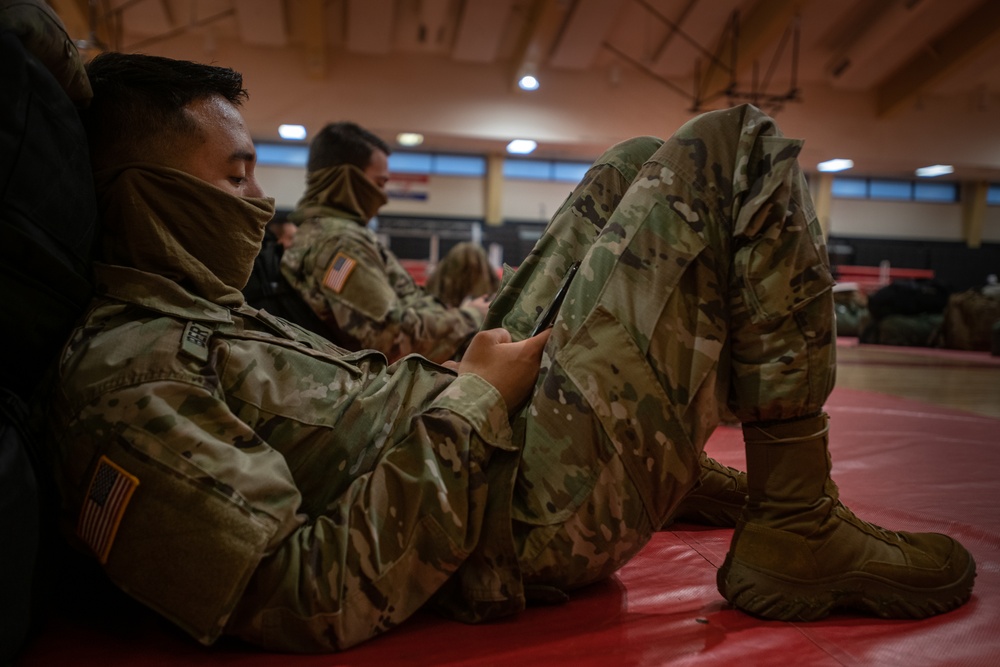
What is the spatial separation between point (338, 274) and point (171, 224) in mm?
1689

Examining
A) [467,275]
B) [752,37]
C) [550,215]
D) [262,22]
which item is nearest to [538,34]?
[752,37]

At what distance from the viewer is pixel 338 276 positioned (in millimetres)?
2889

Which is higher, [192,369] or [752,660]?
[192,369]

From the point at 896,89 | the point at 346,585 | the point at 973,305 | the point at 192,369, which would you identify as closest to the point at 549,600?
the point at 346,585

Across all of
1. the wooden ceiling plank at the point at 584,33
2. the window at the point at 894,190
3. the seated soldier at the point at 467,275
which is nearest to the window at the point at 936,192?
the window at the point at 894,190

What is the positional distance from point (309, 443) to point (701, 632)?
677 mm

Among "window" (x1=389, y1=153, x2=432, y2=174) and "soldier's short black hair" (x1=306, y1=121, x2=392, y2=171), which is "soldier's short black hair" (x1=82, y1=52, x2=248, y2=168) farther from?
"window" (x1=389, y1=153, x2=432, y2=174)

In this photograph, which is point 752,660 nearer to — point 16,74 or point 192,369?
point 192,369

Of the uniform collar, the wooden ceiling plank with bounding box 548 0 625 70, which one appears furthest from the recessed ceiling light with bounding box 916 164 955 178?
the uniform collar

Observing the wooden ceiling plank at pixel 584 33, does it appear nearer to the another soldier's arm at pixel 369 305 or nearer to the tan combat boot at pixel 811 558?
the another soldier's arm at pixel 369 305

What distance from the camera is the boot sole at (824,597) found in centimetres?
121

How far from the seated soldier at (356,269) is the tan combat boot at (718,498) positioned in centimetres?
155

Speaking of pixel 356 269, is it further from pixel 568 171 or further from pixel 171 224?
pixel 568 171

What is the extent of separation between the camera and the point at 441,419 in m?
1.10
